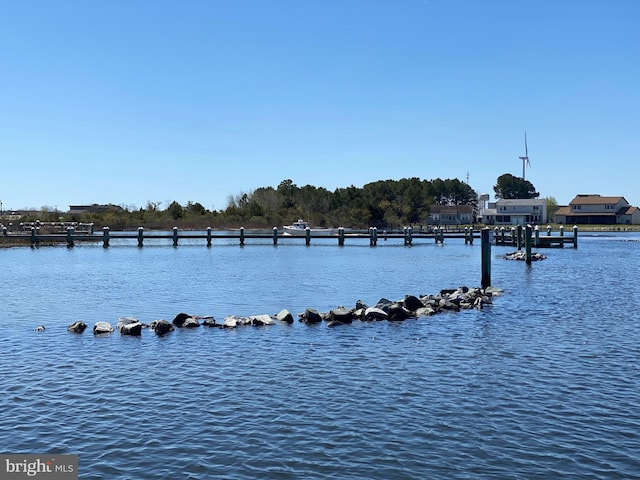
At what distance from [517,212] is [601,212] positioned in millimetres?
21262

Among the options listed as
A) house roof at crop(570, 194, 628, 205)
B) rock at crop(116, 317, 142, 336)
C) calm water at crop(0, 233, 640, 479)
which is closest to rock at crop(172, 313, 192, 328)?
calm water at crop(0, 233, 640, 479)

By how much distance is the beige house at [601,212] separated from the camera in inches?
6339

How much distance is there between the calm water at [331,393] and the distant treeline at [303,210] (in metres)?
116

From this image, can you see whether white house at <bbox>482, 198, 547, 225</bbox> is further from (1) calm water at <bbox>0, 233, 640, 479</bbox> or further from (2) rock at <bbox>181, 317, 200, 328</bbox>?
(2) rock at <bbox>181, 317, 200, 328</bbox>

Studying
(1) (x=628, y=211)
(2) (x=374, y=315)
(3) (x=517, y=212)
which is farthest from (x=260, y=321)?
(1) (x=628, y=211)

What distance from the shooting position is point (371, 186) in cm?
17812

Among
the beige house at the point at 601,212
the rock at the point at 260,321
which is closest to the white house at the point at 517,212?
the beige house at the point at 601,212

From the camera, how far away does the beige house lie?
161 meters

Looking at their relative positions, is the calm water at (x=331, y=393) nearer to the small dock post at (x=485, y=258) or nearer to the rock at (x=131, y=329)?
the rock at (x=131, y=329)

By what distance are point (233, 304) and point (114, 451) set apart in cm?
1806

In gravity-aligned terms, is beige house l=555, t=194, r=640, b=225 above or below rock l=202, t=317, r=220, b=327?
above

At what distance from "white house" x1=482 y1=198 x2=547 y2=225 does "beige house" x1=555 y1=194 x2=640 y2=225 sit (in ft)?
17.7

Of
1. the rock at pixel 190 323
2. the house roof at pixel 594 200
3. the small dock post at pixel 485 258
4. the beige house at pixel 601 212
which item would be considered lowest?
the rock at pixel 190 323

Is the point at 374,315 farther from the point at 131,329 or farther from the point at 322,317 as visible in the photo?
the point at 131,329
